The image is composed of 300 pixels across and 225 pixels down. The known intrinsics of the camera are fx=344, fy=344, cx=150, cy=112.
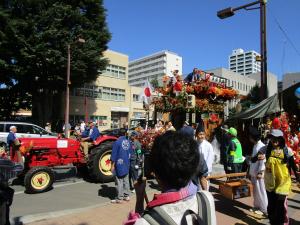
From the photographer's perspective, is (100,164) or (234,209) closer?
(234,209)

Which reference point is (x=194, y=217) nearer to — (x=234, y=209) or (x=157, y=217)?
(x=157, y=217)

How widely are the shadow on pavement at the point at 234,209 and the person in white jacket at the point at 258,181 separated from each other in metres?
0.24

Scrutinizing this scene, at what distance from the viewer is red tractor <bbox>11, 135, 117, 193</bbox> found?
28.2 ft

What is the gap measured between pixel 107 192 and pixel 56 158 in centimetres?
195

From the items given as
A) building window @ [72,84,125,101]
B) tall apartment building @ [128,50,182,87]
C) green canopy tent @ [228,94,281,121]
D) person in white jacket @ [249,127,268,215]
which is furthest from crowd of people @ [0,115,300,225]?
tall apartment building @ [128,50,182,87]

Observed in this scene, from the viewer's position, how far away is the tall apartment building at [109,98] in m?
40.9

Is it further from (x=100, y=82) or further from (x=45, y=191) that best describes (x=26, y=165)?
(x=100, y=82)

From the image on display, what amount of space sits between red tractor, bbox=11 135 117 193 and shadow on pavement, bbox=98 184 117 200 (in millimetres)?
476

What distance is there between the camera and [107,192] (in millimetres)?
8648

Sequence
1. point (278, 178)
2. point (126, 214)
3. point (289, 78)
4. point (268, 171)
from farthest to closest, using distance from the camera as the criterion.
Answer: point (289, 78) < point (126, 214) < point (268, 171) < point (278, 178)

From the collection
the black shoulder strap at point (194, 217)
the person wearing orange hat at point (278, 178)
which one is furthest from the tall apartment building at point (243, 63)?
the black shoulder strap at point (194, 217)

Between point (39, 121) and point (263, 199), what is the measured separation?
29.8m

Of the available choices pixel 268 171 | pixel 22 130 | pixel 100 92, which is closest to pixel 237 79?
pixel 100 92

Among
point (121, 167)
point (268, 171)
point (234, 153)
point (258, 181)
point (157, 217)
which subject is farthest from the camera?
point (234, 153)
